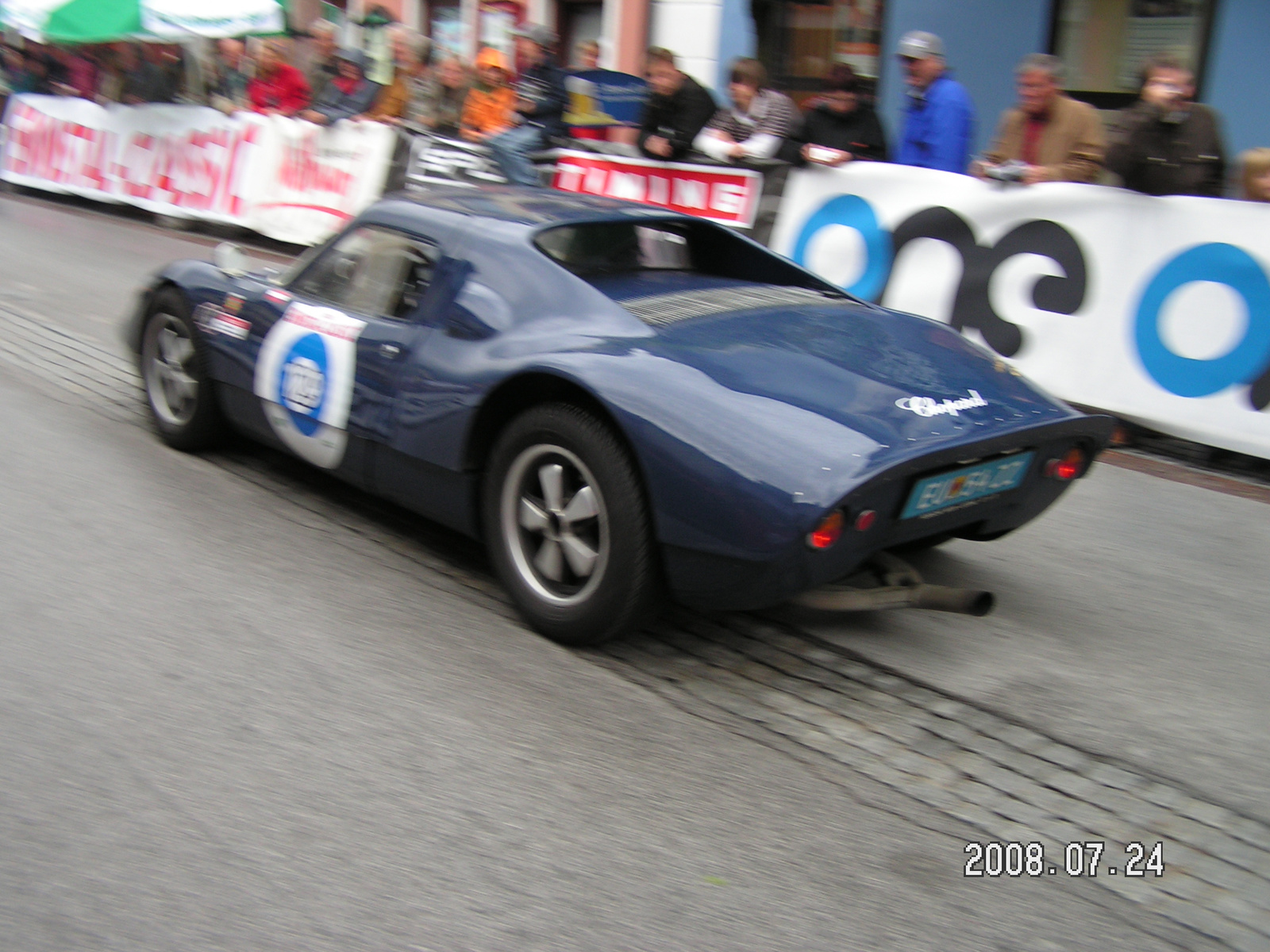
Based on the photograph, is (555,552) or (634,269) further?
(634,269)

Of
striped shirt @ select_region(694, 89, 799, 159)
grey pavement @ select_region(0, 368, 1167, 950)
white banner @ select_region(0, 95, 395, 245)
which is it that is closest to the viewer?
grey pavement @ select_region(0, 368, 1167, 950)

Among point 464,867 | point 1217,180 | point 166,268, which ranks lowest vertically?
point 464,867

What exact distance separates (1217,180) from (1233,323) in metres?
1.08

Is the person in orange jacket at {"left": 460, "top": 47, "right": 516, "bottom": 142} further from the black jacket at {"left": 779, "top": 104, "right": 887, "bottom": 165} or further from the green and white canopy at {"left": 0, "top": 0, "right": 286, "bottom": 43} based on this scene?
the green and white canopy at {"left": 0, "top": 0, "right": 286, "bottom": 43}

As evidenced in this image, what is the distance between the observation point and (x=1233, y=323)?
5.92 m

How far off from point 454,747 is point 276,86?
11.8m

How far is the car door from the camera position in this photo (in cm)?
406

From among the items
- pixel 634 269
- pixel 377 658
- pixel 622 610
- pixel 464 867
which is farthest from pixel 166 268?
pixel 464 867

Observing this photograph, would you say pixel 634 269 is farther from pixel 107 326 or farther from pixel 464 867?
pixel 107 326

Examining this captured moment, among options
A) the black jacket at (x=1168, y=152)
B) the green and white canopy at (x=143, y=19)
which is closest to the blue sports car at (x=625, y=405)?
the black jacket at (x=1168, y=152)

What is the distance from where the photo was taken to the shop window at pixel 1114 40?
9.61 m

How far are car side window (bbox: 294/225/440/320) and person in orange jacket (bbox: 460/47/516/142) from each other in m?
6.71

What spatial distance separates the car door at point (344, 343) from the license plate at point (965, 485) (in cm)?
169

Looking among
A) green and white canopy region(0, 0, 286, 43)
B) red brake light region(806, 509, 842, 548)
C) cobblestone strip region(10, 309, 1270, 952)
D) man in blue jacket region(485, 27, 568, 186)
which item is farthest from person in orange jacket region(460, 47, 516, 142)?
red brake light region(806, 509, 842, 548)
